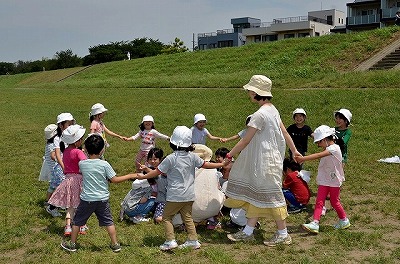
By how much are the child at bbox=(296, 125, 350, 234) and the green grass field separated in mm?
165

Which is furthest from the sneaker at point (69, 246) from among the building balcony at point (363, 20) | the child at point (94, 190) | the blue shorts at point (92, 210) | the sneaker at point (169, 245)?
the building balcony at point (363, 20)

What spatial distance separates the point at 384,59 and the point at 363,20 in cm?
2611

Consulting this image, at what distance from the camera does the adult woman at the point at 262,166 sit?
482cm

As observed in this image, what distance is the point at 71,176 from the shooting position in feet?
17.1

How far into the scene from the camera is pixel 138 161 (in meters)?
7.99

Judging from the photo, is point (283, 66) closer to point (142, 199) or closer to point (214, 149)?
point (214, 149)

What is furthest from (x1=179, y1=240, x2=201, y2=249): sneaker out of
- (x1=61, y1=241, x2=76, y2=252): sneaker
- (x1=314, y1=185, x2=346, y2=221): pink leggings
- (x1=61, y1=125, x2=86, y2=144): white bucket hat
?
(x1=61, y1=125, x2=86, y2=144): white bucket hat

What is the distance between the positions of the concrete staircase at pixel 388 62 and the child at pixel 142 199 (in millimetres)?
15718

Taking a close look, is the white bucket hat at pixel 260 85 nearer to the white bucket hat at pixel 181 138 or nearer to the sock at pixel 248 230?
the white bucket hat at pixel 181 138

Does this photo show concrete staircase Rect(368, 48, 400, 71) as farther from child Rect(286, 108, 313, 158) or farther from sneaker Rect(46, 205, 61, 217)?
sneaker Rect(46, 205, 61, 217)

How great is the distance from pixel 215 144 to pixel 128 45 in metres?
67.5

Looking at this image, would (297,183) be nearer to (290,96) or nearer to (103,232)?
(103,232)

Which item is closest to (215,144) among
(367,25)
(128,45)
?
(367,25)

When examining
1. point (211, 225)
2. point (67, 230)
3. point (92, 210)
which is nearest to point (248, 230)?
point (211, 225)
